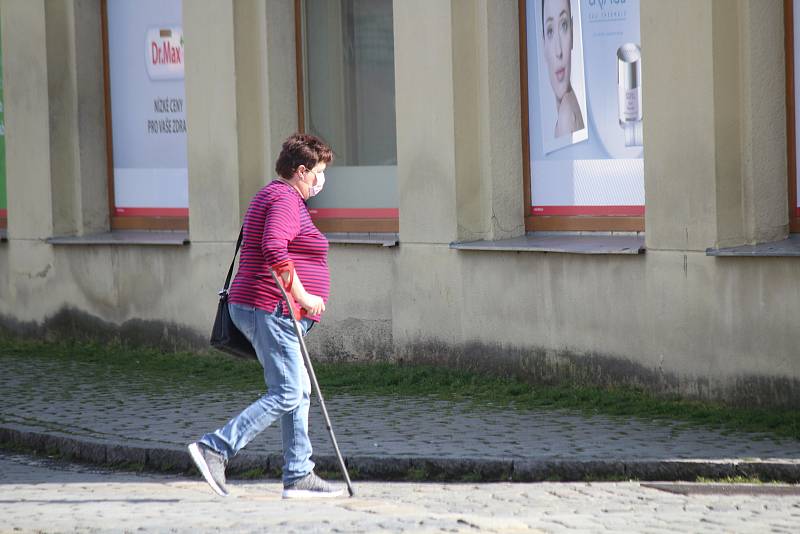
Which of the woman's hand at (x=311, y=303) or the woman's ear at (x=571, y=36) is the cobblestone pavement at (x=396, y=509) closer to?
the woman's hand at (x=311, y=303)

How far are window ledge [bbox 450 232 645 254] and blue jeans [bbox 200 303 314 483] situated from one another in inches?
135

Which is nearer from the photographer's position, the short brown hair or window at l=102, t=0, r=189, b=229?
the short brown hair

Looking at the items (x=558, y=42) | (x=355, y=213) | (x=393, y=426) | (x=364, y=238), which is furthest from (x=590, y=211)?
(x=393, y=426)

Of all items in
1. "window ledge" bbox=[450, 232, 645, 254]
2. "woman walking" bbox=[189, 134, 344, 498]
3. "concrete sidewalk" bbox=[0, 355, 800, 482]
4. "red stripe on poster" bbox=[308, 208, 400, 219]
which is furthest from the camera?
"red stripe on poster" bbox=[308, 208, 400, 219]

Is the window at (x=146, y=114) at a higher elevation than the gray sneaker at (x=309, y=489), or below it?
higher

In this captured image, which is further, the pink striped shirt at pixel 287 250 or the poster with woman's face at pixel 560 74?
the poster with woman's face at pixel 560 74

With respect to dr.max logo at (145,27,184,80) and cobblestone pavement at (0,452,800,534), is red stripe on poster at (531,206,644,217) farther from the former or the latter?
dr.max logo at (145,27,184,80)

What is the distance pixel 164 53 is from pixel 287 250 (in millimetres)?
7765

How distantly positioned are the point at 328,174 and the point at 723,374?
4877mm

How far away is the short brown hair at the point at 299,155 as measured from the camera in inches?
295

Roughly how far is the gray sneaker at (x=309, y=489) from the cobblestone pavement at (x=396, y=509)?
0.08 meters

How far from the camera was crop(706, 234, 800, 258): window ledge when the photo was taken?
9138 mm

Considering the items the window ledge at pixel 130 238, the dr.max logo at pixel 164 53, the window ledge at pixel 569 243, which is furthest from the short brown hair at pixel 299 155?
the dr.max logo at pixel 164 53

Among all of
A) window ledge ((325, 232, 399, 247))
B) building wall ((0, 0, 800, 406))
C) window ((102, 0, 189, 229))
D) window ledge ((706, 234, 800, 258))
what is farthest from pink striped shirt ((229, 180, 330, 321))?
window ((102, 0, 189, 229))
